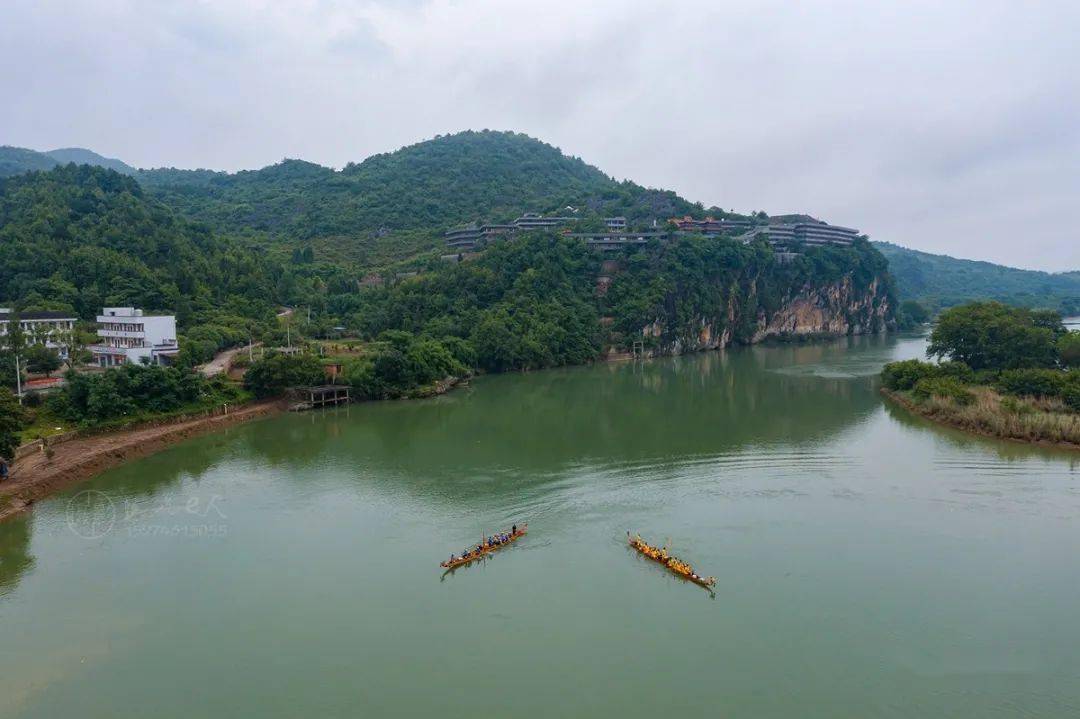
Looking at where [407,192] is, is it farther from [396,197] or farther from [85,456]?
[85,456]

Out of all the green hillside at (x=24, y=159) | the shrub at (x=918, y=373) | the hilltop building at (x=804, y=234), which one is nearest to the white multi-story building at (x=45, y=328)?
the shrub at (x=918, y=373)

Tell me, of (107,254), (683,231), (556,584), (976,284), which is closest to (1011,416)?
(556,584)

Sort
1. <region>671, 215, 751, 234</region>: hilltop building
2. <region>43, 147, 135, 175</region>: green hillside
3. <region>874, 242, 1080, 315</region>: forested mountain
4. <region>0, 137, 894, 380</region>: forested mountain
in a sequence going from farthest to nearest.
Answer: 1. <region>43, 147, 135, 175</region>: green hillside
2. <region>874, 242, 1080, 315</region>: forested mountain
3. <region>671, 215, 751, 234</region>: hilltop building
4. <region>0, 137, 894, 380</region>: forested mountain

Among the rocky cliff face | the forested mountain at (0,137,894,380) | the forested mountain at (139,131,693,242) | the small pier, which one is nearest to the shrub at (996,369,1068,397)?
the forested mountain at (0,137,894,380)

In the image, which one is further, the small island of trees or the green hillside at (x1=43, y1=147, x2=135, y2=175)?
the green hillside at (x1=43, y1=147, x2=135, y2=175)

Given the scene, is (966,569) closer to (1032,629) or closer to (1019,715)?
(1032,629)

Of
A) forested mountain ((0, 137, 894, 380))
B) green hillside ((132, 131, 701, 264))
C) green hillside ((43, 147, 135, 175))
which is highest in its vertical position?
green hillside ((43, 147, 135, 175))

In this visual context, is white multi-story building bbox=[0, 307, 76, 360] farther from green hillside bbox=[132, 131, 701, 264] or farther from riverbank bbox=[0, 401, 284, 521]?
green hillside bbox=[132, 131, 701, 264]

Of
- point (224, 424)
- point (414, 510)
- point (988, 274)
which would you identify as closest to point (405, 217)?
point (224, 424)
